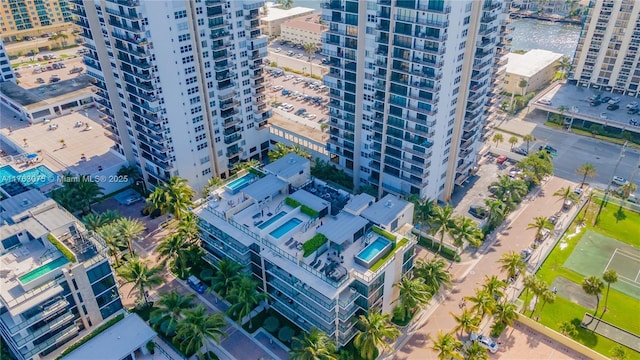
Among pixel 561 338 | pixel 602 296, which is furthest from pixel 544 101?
pixel 561 338

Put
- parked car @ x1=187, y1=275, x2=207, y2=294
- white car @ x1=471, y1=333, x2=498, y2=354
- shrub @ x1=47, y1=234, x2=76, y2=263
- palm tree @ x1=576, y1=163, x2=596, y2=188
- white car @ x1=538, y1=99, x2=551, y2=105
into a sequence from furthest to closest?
white car @ x1=538, y1=99, x2=551, y2=105 → palm tree @ x1=576, y1=163, x2=596, y2=188 → parked car @ x1=187, y1=275, x2=207, y2=294 → white car @ x1=471, y1=333, x2=498, y2=354 → shrub @ x1=47, y1=234, x2=76, y2=263

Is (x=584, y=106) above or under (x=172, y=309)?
under

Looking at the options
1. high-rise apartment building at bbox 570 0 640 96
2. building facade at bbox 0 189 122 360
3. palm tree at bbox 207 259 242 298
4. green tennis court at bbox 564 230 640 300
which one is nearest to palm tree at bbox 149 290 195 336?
palm tree at bbox 207 259 242 298

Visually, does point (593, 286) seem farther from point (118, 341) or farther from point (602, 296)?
point (118, 341)

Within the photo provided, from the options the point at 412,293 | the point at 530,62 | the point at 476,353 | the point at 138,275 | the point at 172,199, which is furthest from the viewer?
the point at 530,62

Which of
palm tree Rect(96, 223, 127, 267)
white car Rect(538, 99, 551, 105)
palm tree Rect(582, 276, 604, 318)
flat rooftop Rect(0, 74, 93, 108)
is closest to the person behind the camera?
palm tree Rect(582, 276, 604, 318)

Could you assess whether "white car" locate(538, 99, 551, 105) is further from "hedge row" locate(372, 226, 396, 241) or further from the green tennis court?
"hedge row" locate(372, 226, 396, 241)

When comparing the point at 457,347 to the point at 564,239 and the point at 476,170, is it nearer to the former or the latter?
the point at 564,239
